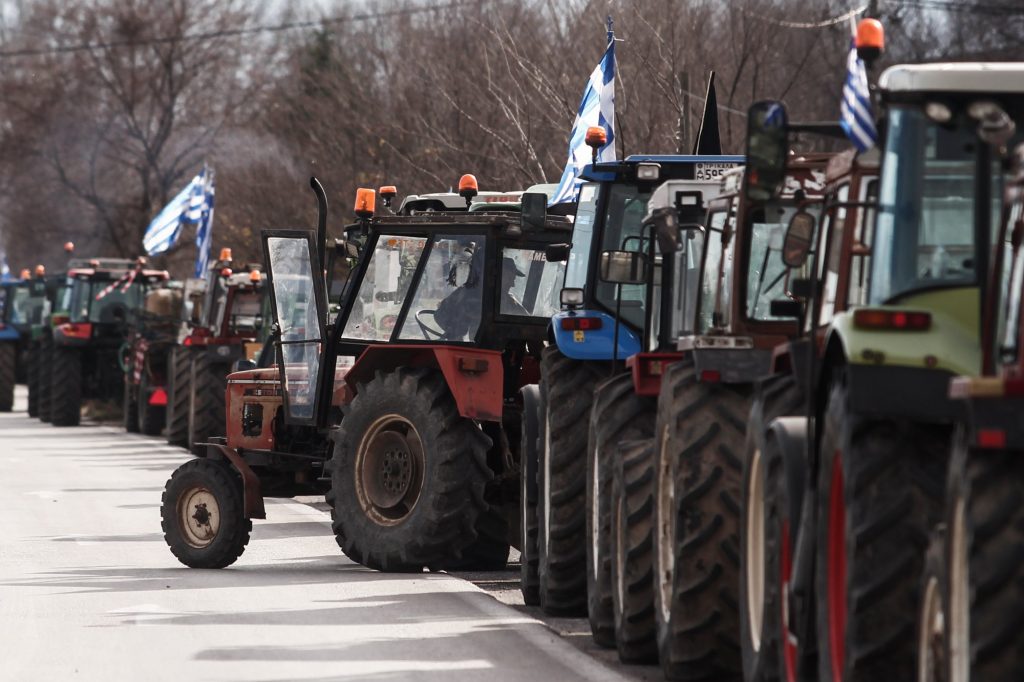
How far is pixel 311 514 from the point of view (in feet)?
69.6

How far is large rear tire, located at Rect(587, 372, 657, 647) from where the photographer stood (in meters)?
11.6

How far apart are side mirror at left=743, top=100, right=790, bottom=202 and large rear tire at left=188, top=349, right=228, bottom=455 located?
848 inches

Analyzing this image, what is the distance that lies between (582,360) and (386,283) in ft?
12.0

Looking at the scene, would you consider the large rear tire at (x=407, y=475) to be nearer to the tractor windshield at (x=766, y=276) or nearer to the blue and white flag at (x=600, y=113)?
the tractor windshield at (x=766, y=276)

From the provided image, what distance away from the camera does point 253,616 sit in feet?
42.2

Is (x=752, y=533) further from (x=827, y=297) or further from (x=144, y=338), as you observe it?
(x=144, y=338)

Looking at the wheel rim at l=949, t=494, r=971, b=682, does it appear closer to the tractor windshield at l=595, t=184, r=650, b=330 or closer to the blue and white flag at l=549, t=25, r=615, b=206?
the tractor windshield at l=595, t=184, r=650, b=330

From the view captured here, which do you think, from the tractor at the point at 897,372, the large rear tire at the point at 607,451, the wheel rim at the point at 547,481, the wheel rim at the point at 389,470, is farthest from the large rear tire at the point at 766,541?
the wheel rim at the point at 389,470

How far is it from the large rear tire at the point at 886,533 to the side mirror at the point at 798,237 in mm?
1483

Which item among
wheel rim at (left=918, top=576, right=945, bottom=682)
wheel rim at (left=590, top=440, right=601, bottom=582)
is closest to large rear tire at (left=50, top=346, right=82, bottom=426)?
wheel rim at (left=590, top=440, right=601, bottom=582)

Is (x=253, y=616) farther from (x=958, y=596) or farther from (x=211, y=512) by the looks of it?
(x=958, y=596)

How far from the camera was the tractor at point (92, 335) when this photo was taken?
38.4 m

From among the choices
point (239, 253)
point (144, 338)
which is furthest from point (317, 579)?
point (239, 253)

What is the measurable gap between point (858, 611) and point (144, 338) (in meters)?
28.6
